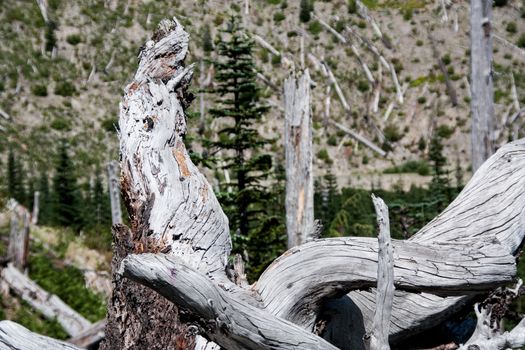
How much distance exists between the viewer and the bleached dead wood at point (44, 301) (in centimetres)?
948

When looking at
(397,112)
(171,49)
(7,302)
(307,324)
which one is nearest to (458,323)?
(307,324)

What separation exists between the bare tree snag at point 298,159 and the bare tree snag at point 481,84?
10.5 feet

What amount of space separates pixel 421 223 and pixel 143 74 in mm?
10029

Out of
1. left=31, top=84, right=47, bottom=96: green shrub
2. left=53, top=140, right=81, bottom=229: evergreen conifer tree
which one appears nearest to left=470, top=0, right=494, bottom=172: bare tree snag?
left=53, top=140, right=81, bottom=229: evergreen conifer tree

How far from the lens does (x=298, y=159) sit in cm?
1057

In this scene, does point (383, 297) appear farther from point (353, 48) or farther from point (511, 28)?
point (353, 48)

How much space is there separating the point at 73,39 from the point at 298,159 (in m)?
24.3

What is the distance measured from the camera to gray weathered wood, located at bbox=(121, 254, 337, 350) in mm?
3293

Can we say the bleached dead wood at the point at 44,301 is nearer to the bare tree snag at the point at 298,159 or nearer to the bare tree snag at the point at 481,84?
the bare tree snag at the point at 298,159

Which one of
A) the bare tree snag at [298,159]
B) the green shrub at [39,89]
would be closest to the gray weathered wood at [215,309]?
the bare tree snag at [298,159]

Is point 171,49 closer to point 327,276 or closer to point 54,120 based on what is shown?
point 327,276

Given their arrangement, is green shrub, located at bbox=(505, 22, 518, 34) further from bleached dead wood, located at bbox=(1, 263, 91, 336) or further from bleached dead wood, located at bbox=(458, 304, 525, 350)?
bleached dead wood, located at bbox=(458, 304, 525, 350)

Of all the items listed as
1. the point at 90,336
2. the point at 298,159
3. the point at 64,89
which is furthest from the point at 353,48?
the point at 90,336

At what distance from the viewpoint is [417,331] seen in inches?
185
